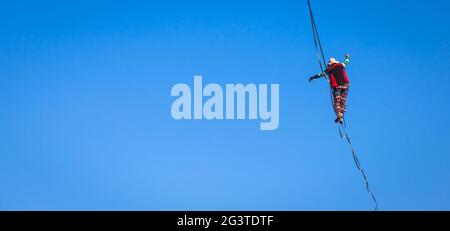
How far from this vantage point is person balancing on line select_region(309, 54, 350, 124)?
209 inches

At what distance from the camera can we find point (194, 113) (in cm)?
527

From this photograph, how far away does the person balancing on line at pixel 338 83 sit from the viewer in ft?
17.4

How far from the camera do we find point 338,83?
535 cm
